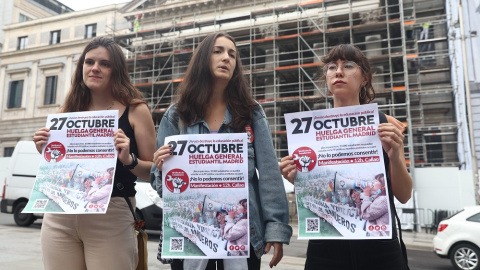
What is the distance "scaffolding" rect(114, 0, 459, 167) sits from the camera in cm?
2123

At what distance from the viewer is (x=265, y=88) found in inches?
969

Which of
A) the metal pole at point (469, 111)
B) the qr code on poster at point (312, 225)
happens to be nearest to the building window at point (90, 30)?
the metal pole at point (469, 111)

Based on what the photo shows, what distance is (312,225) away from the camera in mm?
2023

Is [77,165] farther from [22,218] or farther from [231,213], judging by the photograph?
[22,218]

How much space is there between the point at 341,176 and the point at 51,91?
34.5 metres

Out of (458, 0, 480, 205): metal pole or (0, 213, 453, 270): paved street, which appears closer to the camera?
(0, 213, 453, 270): paved street

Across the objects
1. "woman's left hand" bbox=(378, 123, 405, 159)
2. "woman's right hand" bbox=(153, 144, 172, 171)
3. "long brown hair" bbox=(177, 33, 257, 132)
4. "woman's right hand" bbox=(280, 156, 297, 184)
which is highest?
"long brown hair" bbox=(177, 33, 257, 132)

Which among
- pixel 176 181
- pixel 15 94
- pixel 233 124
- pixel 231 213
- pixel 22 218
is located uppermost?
pixel 15 94

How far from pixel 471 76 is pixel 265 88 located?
1095 cm

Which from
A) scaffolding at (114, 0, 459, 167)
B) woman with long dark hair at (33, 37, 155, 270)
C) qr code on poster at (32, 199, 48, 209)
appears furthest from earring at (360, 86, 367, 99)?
scaffolding at (114, 0, 459, 167)

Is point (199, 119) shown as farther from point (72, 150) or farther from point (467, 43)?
point (467, 43)

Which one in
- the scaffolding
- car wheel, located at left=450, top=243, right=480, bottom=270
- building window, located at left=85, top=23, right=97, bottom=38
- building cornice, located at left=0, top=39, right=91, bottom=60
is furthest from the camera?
building window, located at left=85, top=23, right=97, bottom=38

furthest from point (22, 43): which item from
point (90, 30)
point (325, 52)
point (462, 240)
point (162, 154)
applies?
point (162, 154)

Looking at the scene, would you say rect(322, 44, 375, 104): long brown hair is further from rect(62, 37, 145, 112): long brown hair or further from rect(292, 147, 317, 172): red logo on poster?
rect(62, 37, 145, 112): long brown hair
